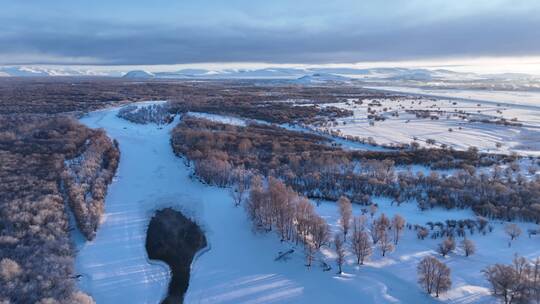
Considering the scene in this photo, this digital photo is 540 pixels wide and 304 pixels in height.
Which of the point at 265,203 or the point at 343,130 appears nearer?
the point at 265,203

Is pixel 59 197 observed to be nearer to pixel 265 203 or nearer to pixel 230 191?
pixel 230 191

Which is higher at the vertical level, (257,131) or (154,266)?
(257,131)

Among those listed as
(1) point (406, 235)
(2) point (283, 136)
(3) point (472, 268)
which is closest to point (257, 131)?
(2) point (283, 136)

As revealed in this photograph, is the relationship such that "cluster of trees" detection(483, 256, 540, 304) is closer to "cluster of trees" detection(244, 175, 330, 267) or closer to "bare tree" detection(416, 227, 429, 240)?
"bare tree" detection(416, 227, 429, 240)

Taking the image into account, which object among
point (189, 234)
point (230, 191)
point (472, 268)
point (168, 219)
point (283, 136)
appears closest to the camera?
point (472, 268)

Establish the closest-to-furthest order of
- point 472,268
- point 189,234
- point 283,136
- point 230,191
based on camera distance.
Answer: point 472,268, point 189,234, point 230,191, point 283,136
